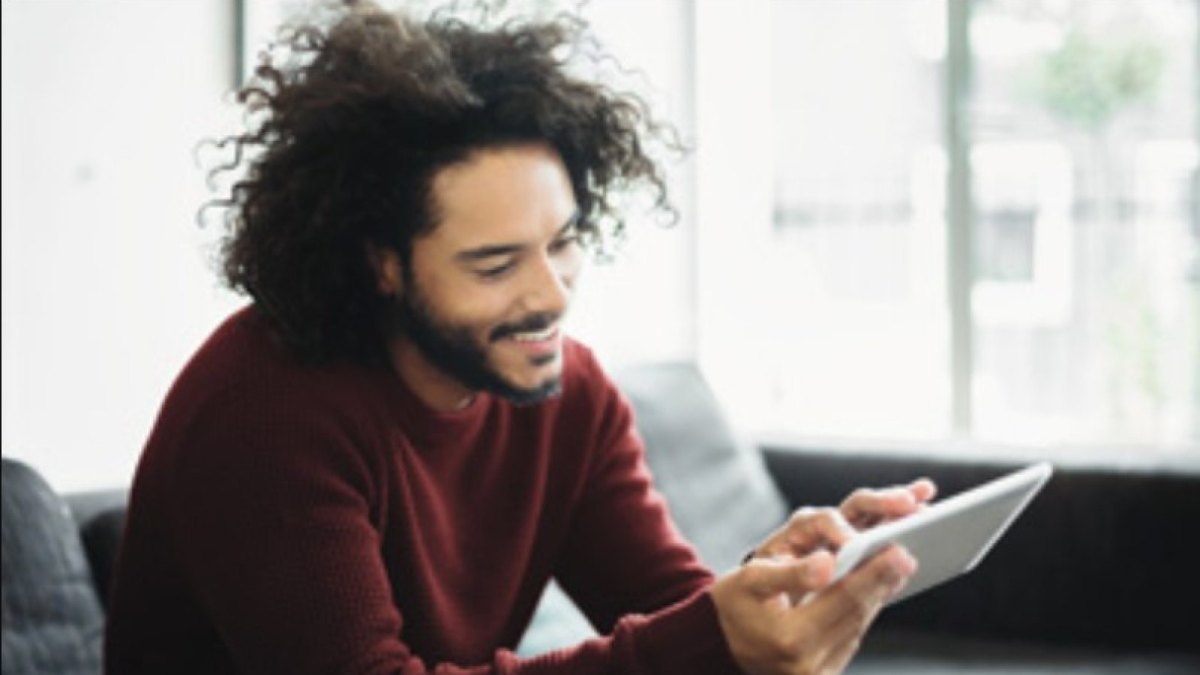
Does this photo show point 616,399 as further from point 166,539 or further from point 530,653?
point 530,653

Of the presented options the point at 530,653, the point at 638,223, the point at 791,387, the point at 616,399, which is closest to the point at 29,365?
the point at 530,653

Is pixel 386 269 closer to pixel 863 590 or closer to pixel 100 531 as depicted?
pixel 863 590

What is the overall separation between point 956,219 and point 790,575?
2863 millimetres

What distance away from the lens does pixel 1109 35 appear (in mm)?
3805

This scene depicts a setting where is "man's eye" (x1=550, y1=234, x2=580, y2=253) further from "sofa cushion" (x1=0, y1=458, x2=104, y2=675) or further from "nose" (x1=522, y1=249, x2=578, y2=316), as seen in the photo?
"sofa cushion" (x1=0, y1=458, x2=104, y2=675)

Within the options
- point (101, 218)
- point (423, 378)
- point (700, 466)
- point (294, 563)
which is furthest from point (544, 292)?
point (700, 466)

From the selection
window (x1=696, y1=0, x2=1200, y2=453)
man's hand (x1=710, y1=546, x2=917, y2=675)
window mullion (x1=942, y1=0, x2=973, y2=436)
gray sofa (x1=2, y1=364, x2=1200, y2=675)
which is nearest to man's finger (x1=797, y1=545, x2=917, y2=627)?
man's hand (x1=710, y1=546, x2=917, y2=675)

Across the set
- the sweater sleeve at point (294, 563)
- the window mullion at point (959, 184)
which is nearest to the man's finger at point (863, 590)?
the sweater sleeve at point (294, 563)

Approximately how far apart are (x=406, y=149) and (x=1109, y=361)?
2741 mm

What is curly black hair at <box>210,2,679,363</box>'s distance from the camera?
1454 mm

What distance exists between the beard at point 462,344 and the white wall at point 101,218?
1.12m

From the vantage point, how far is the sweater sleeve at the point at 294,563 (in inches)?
51.7

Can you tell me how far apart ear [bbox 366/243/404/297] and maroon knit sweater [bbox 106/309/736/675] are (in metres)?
0.08

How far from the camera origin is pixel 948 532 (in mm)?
1237
